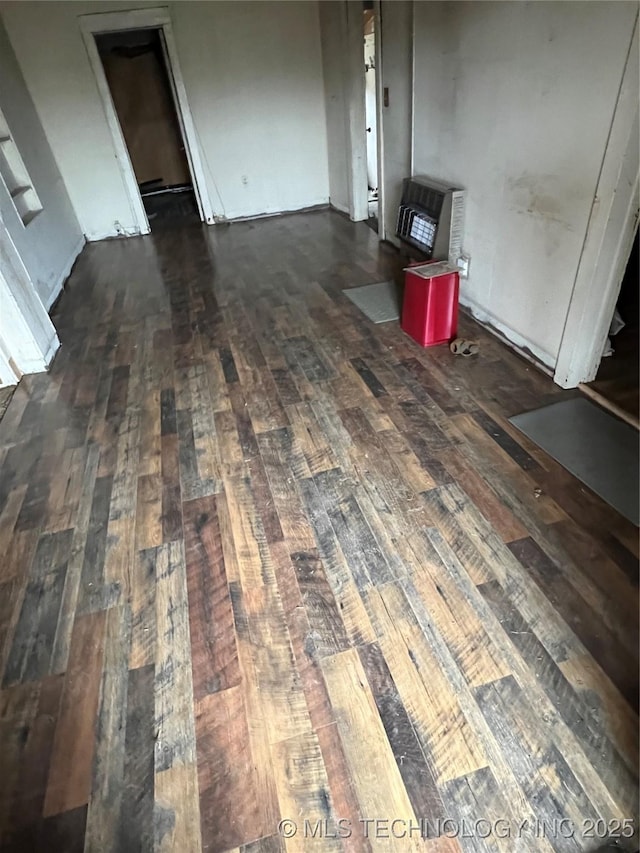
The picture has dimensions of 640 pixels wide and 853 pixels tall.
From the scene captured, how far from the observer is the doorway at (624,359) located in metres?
2.35

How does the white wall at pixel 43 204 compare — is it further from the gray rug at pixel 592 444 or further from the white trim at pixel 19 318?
the gray rug at pixel 592 444

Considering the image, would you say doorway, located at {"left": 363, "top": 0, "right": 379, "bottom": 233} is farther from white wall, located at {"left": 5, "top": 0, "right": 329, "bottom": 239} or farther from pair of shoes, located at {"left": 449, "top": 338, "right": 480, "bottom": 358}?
pair of shoes, located at {"left": 449, "top": 338, "right": 480, "bottom": 358}

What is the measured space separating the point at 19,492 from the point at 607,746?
2.39 m

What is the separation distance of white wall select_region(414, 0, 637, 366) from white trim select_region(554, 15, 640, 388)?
2.4 inches

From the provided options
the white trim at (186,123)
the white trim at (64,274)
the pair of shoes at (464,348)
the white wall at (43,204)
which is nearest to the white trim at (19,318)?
the white wall at (43,204)

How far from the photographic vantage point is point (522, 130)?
2.47 metres

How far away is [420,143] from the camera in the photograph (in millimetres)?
3598

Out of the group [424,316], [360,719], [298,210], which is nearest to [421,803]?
[360,719]

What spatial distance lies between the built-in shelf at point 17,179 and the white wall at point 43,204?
0.07m

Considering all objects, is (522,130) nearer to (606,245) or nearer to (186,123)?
(606,245)

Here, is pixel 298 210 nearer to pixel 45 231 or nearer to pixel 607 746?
pixel 45 231

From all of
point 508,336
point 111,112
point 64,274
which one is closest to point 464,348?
point 508,336

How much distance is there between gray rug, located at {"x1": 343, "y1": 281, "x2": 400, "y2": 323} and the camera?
135 inches

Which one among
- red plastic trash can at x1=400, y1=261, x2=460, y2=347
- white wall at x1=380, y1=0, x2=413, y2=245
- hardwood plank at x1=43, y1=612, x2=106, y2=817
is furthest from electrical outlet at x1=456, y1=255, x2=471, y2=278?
hardwood plank at x1=43, y1=612, x2=106, y2=817
